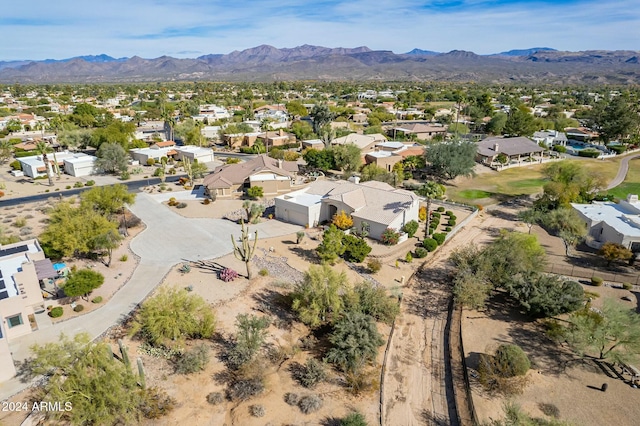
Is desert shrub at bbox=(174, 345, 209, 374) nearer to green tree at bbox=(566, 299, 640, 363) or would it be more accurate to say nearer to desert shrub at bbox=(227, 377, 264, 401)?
desert shrub at bbox=(227, 377, 264, 401)

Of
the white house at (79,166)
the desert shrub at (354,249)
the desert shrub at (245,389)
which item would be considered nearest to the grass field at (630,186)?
the desert shrub at (354,249)

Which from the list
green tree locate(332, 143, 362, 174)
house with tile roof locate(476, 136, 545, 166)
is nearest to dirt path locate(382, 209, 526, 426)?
green tree locate(332, 143, 362, 174)

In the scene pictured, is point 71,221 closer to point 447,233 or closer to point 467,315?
point 467,315

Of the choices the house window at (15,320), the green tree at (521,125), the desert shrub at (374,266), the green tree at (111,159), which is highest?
the green tree at (521,125)

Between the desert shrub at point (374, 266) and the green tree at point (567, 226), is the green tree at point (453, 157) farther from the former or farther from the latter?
the desert shrub at point (374, 266)

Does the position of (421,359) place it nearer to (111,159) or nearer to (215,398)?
(215,398)

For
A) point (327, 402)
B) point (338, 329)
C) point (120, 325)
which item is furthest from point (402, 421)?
point (120, 325)
